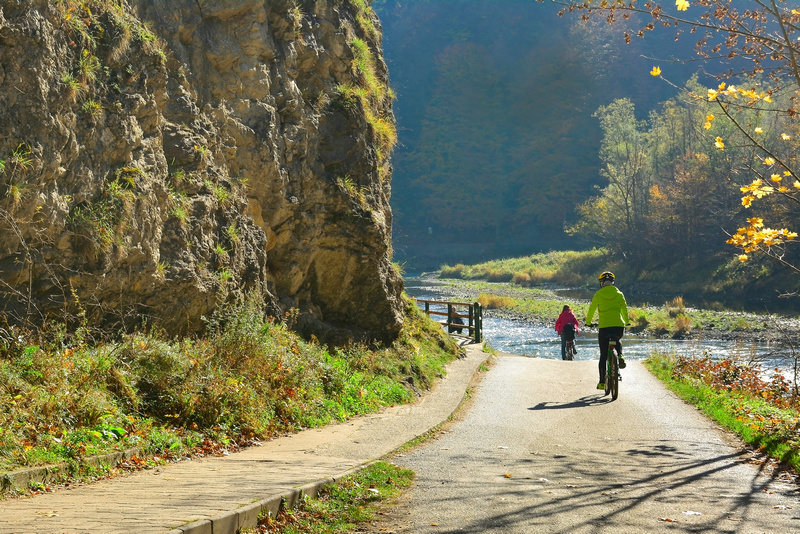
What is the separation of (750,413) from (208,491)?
8.19 m

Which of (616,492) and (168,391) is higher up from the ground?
(168,391)

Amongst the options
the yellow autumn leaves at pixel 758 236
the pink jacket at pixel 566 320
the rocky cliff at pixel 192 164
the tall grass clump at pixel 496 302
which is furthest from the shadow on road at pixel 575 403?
the tall grass clump at pixel 496 302

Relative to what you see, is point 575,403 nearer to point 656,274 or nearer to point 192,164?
point 192,164

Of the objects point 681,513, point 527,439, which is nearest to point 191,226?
point 527,439

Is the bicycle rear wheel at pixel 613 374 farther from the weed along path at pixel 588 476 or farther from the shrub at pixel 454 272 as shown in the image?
the shrub at pixel 454 272

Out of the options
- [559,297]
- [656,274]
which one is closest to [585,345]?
[559,297]

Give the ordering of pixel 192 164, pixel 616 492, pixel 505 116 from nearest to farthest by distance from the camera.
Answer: pixel 616 492
pixel 192 164
pixel 505 116

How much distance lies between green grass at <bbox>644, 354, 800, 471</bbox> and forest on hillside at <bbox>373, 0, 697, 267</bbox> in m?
85.4

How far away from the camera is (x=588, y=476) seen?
23.2 ft

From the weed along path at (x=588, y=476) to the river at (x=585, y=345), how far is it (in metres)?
12.7

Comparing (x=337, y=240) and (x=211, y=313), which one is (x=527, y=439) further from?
(x=337, y=240)

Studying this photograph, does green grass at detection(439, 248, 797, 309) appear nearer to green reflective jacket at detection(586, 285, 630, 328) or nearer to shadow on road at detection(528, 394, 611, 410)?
shadow on road at detection(528, 394, 611, 410)

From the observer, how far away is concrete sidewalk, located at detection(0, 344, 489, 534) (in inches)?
178

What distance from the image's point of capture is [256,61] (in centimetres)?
1300
